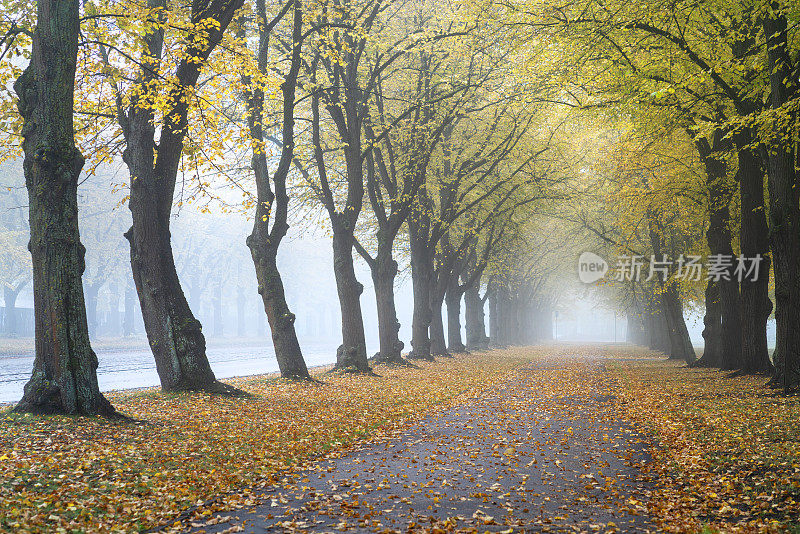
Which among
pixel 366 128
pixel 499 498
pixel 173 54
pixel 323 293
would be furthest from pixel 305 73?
pixel 323 293

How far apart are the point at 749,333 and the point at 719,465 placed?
10880mm

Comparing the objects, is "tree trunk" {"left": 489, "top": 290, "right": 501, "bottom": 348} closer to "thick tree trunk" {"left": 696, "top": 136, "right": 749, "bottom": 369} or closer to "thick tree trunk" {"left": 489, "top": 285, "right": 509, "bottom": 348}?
"thick tree trunk" {"left": 489, "top": 285, "right": 509, "bottom": 348}

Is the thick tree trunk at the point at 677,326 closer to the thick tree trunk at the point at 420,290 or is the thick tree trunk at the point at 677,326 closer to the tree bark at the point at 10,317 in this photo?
the thick tree trunk at the point at 420,290

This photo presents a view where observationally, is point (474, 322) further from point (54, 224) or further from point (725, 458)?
A: point (54, 224)

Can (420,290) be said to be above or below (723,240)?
below

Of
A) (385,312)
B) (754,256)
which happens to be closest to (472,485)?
(754,256)

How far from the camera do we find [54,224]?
905 centimetres

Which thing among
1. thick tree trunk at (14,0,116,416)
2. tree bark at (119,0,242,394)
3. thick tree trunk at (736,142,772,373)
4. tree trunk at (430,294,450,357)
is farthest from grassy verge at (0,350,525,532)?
tree trunk at (430,294,450,357)

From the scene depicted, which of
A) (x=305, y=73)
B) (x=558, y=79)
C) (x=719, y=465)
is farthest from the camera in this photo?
(x=305, y=73)

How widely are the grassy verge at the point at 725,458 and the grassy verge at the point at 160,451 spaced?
4.56 metres

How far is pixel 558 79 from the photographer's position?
16922 mm

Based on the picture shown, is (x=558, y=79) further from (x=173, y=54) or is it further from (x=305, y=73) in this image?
(x=173, y=54)

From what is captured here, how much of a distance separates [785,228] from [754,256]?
12.6ft

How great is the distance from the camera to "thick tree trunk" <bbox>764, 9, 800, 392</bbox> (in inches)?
492
